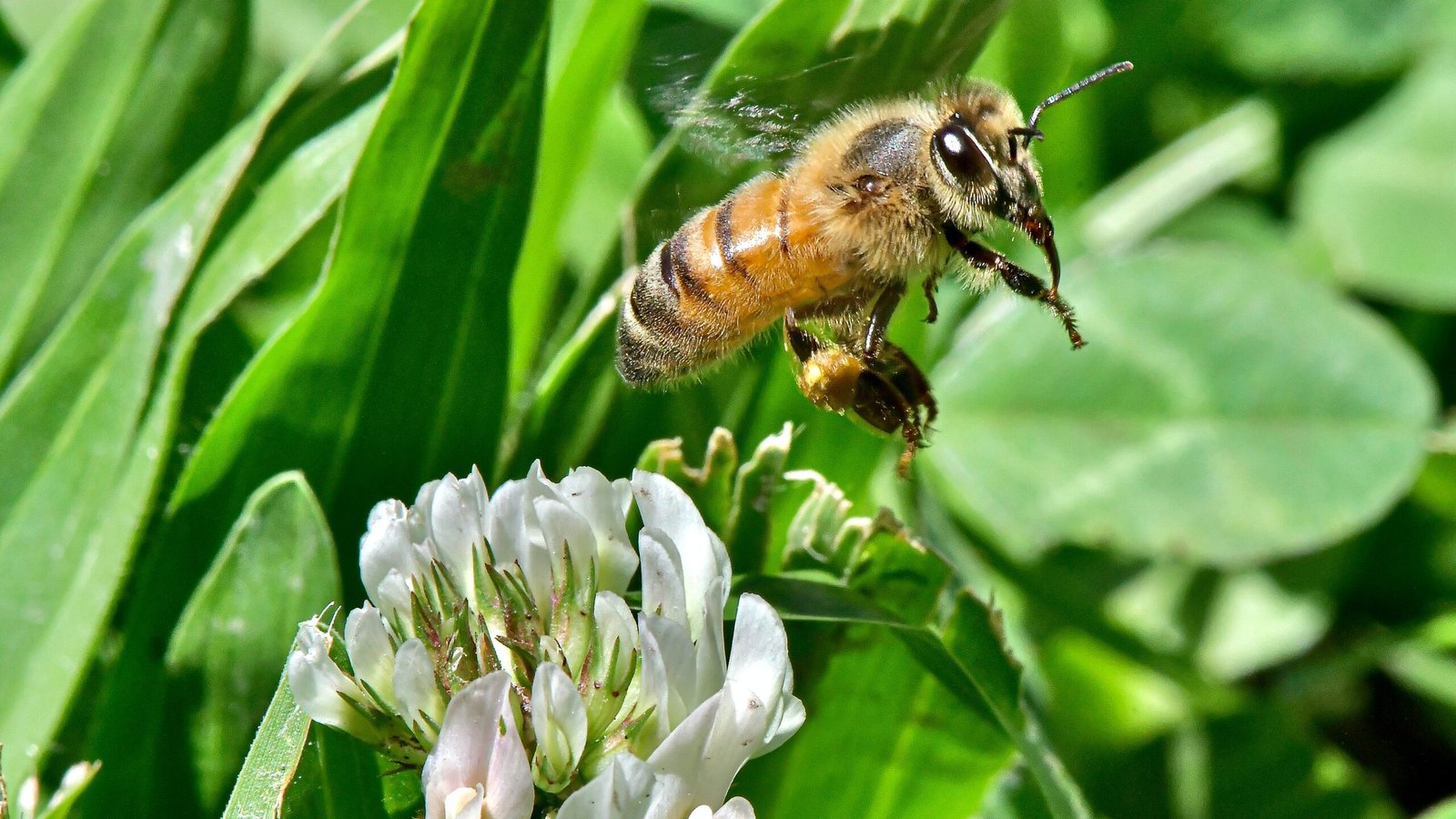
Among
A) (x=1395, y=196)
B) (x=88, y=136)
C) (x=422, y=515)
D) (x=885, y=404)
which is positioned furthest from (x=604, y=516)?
(x=1395, y=196)

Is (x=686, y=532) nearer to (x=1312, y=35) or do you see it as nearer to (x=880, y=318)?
(x=880, y=318)

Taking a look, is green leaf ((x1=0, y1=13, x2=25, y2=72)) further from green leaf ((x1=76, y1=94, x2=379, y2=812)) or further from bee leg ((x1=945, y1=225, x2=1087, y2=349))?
bee leg ((x1=945, y1=225, x2=1087, y2=349))

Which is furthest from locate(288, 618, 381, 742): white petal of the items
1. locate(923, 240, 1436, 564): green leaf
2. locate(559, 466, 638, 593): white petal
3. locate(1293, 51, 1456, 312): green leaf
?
locate(1293, 51, 1456, 312): green leaf

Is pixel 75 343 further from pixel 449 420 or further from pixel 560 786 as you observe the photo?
pixel 560 786

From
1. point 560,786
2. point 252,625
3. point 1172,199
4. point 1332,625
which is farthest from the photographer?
point 1172,199

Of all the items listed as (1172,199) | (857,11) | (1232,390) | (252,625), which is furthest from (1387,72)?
(252,625)

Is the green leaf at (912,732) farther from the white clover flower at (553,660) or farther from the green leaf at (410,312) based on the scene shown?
the green leaf at (410,312)
